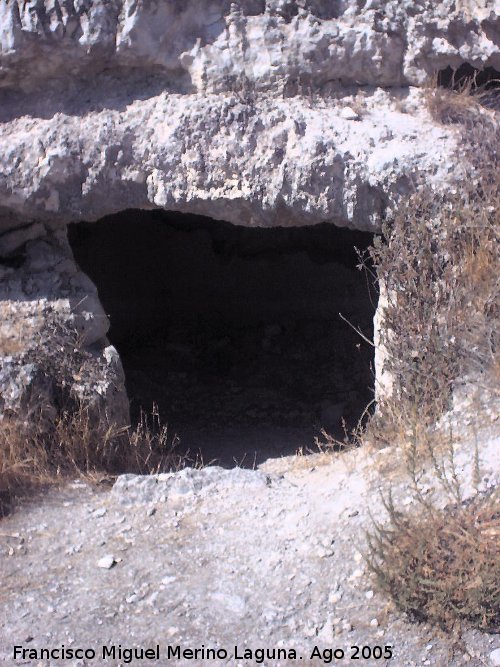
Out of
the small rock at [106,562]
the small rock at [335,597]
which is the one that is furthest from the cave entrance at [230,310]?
the small rock at [335,597]

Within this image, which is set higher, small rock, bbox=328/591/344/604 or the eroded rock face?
the eroded rock face

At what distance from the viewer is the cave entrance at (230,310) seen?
5879 mm

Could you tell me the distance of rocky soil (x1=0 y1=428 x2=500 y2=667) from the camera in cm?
240

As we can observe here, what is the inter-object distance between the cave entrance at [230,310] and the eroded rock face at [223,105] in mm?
2075

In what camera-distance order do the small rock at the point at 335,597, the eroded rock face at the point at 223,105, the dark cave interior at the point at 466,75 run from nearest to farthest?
1. the small rock at the point at 335,597
2. the eroded rock face at the point at 223,105
3. the dark cave interior at the point at 466,75

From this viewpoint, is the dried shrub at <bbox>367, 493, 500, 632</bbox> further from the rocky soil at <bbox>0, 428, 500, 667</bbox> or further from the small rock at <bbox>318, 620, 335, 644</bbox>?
the small rock at <bbox>318, 620, 335, 644</bbox>

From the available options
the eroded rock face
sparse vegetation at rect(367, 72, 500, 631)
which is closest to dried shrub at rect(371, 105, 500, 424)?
sparse vegetation at rect(367, 72, 500, 631)

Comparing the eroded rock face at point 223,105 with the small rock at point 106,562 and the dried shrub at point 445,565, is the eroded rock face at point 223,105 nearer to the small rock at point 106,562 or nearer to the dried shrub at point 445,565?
the small rock at point 106,562

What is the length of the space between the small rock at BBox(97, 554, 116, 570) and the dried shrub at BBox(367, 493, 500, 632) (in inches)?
39.7

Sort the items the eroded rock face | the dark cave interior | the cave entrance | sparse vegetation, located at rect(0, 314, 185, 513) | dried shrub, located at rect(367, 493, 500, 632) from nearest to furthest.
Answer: dried shrub, located at rect(367, 493, 500, 632) < sparse vegetation, located at rect(0, 314, 185, 513) < the eroded rock face < the dark cave interior < the cave entrance

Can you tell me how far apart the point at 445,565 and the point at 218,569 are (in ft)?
2.82

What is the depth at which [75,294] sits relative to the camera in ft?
13.4

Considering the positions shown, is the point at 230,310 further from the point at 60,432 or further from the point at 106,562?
the point at 106,562

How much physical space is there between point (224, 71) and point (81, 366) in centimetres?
173
